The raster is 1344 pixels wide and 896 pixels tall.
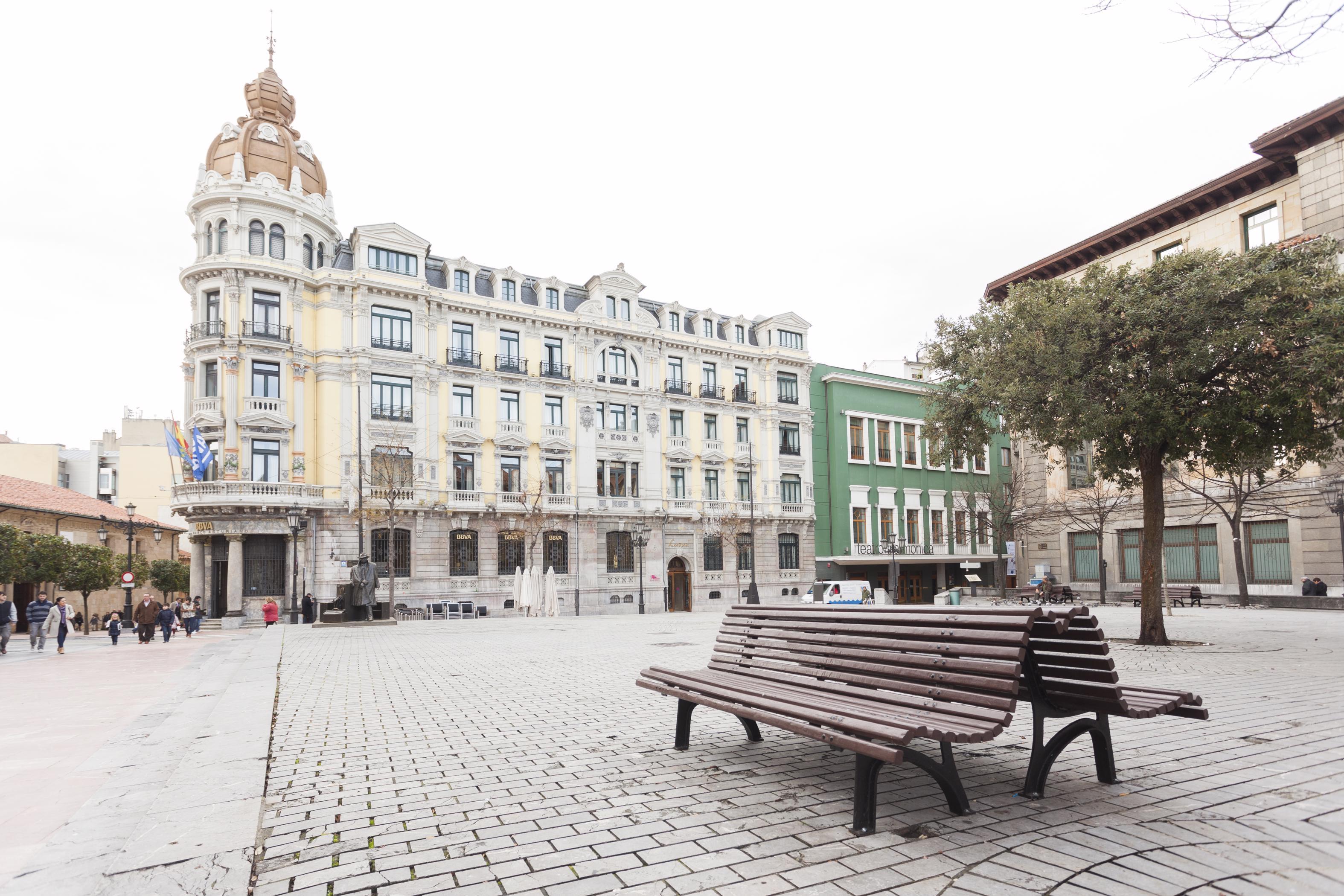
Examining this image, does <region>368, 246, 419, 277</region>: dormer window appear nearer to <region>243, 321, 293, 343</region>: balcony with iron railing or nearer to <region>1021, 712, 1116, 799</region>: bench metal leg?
<region>243, 321, 293, 343</region>: balcony with iron railing

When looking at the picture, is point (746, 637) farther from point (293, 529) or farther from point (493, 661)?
point (293, 529)

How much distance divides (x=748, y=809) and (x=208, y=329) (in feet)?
118

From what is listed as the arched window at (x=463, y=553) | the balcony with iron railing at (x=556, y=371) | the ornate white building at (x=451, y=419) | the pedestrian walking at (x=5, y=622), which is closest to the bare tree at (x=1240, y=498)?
the ornate white building at (x=451, y=419)

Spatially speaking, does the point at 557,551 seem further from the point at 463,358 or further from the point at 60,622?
the point at 60,622

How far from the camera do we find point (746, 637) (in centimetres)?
671

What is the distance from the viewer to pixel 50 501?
39594 mm

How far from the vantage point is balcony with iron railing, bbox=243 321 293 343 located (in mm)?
33969

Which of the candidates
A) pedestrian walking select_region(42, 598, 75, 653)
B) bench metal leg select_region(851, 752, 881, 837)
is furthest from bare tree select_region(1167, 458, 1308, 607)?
pedestrian walking select_region(42, 598, 75, 653)

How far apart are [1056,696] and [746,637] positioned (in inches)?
99.9

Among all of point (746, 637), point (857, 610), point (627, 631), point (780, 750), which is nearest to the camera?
point (857, 610)

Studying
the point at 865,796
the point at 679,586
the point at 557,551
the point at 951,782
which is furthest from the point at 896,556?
the point at 865,796

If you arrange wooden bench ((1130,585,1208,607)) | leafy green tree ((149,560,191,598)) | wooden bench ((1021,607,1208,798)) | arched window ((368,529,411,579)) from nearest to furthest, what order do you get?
wooden bench ((1021,607,1208,798)) → wooden bench ((1130,585,1208,607)) → arched window ((368,529,411,579)) → leafy green tree ((149,560,191,598))

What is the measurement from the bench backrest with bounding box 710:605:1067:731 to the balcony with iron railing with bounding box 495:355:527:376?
34147 millimetres

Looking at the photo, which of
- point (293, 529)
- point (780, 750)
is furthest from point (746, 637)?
point (293, 529)
